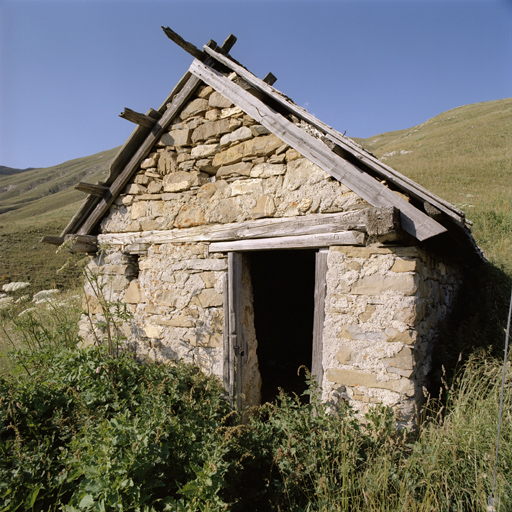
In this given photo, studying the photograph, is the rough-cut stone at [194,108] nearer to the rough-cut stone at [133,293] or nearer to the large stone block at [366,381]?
the rough-cut stone at [133,293]

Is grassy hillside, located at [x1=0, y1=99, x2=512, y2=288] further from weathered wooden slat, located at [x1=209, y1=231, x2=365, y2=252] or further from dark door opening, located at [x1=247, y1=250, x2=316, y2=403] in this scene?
weathered wooden slat, located at [x1=209, y1=231, x2=365, y2=252]

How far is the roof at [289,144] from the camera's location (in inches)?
113

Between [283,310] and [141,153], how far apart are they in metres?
4.24

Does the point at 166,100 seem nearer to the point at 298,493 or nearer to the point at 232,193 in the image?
the point at 232,193

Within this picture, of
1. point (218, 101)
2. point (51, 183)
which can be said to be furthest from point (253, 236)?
point (51, 183)

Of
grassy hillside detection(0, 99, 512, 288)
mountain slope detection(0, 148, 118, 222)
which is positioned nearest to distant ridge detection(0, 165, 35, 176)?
mountain slope detection(0, 148, 118, 222)

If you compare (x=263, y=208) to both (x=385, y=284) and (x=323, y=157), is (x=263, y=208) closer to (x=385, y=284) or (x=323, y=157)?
(x=323, y=157)

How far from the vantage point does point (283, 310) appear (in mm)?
7199

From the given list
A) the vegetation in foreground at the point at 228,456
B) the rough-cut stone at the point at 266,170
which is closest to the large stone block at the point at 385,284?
the vegetation in foreground at the point at 228,456

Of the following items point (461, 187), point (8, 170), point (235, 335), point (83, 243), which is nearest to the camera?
point (235, 335)

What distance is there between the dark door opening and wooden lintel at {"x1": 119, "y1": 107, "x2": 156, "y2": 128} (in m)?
3.00

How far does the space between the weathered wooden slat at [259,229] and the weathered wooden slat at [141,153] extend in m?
0.47

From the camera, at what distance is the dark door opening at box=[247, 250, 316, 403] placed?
6660 mm

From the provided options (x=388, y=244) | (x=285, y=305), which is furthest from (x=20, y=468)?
(x=285, y=305)
